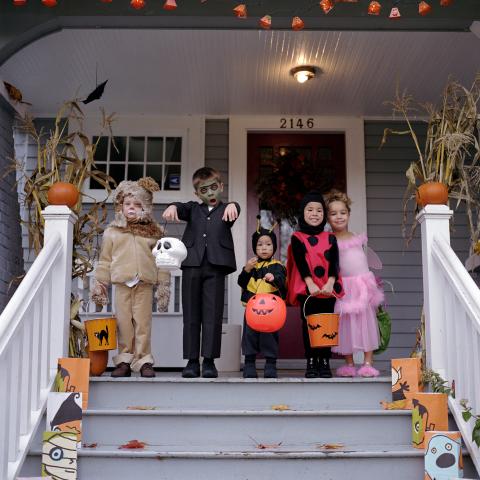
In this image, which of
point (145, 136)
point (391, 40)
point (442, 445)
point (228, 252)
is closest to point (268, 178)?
point (145, 136)

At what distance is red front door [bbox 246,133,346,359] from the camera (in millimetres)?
6542

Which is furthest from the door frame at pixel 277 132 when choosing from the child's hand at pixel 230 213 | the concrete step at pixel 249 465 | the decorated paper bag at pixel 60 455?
the decorated paper bag at pixel 60 455

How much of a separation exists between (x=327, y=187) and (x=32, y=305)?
357cm

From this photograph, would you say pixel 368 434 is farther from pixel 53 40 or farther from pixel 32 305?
pixel 53 40

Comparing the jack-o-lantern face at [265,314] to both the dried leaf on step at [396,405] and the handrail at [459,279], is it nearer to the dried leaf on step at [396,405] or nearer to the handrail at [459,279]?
the dried leaf on step at [396,405]

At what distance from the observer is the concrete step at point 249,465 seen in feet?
10.7

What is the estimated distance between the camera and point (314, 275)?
4414mm

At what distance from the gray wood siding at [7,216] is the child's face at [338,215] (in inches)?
93.7

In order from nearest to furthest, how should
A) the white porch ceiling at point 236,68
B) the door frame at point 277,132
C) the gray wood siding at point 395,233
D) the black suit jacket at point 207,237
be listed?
the black suit jacket at point 207,237, the white porch ceiling at point 236,68, the gray wood siding at point 395,233, the door frame at point 277,132

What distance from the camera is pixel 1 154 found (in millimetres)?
5164

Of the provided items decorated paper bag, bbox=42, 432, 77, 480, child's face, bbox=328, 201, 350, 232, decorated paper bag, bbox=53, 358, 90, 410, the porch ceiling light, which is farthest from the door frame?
decorated paper bag, bbox=42, 432, 77, 480

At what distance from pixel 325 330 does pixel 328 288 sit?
0.31 meters

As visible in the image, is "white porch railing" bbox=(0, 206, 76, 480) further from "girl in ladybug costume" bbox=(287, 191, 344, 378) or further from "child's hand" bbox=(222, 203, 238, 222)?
"girl in ladybug costume" bbox=(287, 191, 344, 378)

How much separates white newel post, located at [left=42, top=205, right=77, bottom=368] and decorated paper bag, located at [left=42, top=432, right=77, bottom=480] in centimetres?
76
